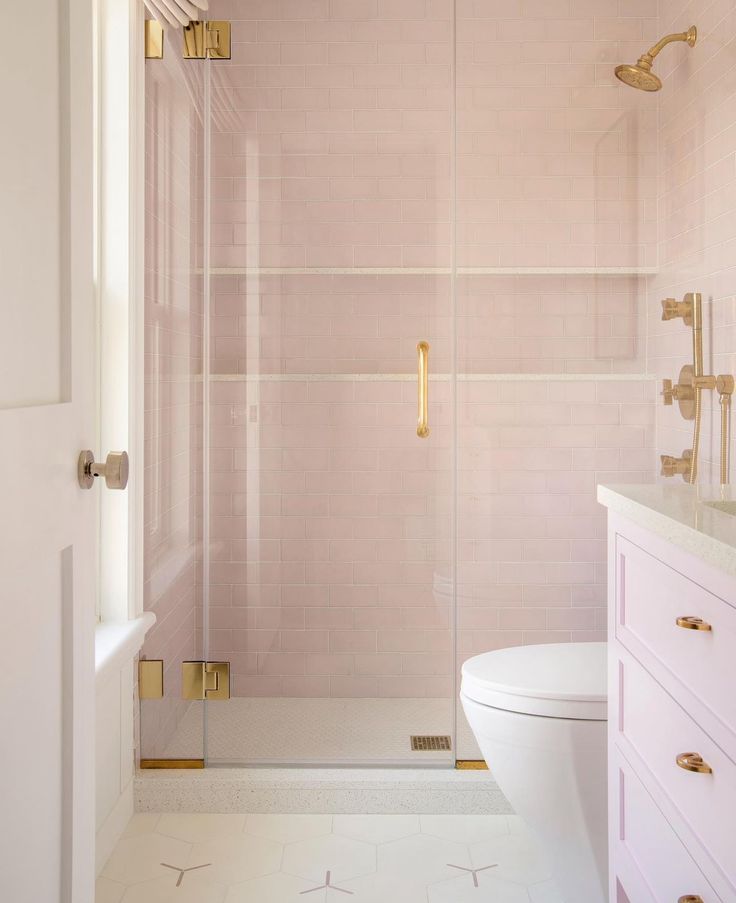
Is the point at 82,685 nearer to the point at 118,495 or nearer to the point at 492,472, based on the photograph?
the point at 118,495

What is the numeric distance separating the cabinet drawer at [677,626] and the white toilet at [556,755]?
0.36 metres

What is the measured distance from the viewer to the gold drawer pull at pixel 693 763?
111cm

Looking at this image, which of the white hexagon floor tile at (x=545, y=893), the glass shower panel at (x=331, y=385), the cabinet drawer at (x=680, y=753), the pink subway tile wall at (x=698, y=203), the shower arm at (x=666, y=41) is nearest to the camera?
the cabinet drawer at (x=680, y=753)

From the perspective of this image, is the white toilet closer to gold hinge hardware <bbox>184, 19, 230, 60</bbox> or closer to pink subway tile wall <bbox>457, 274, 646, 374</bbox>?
pink subway tile wall <bbox>457, 274, 646, 374</bbox>

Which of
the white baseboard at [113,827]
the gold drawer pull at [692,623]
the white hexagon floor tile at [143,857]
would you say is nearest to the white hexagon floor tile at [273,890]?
the white hexagon floor tile at [143,857]

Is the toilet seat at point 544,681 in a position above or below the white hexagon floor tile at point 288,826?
above

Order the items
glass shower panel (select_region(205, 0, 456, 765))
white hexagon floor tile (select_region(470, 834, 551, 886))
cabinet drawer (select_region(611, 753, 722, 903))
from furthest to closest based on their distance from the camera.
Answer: glass shower panel (select_region(205, 0, 456, 765)) < white hexagon floor tile (select_region(470, 834, 551, 886)) < cabinet drawer (select_region(611, 753, 722, 903))

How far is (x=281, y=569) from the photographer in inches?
101

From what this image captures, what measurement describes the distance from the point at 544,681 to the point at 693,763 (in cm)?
76

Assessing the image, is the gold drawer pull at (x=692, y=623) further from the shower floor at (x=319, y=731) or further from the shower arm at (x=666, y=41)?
the shower arm at (x=666, y=41)

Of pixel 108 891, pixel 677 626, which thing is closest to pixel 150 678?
pixel 108 891

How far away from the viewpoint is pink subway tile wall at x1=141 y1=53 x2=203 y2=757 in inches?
97.9

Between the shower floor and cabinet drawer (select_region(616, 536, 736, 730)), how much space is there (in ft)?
3.79

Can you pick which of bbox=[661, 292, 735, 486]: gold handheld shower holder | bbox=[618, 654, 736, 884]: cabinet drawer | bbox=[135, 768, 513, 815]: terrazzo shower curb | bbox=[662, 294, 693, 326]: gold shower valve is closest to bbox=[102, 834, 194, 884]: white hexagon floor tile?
bbox=[135, 768, 513, 815]: terrazzo shower curb
